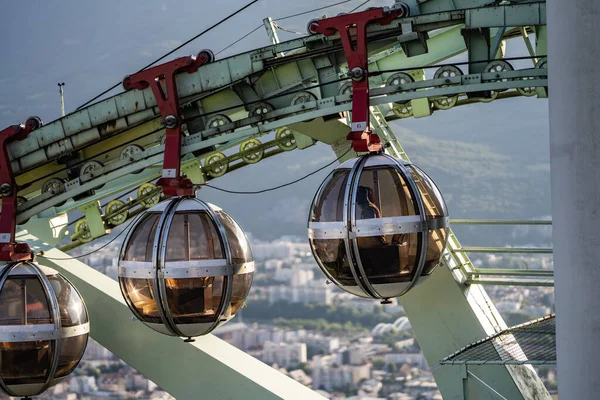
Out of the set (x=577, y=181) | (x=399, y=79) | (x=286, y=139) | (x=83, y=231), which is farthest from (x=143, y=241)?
(x=83, y=231)

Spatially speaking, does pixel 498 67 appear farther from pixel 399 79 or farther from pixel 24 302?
pixel 24 302

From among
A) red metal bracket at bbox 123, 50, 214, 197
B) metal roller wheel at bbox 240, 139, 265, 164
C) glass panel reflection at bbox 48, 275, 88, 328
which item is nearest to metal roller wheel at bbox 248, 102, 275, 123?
red metal bracket at bbox 123, 50, 214, 197

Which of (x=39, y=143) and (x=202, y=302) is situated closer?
(x=202, y=302)

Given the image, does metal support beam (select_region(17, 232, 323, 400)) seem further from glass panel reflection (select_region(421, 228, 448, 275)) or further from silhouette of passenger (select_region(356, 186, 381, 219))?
silhouette of passenger (select_region(356, 186, 381, 219))

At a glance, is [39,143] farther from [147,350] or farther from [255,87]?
[147,350]

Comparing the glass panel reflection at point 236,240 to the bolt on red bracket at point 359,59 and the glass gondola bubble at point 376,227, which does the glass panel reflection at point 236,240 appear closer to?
the glass gondola bubble at point 376,227

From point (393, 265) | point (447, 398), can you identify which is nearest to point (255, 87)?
point (393, 265)

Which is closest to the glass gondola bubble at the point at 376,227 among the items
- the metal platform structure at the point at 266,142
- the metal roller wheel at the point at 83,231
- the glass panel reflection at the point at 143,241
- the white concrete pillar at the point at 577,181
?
the metal platform structure at the point at 266,142
